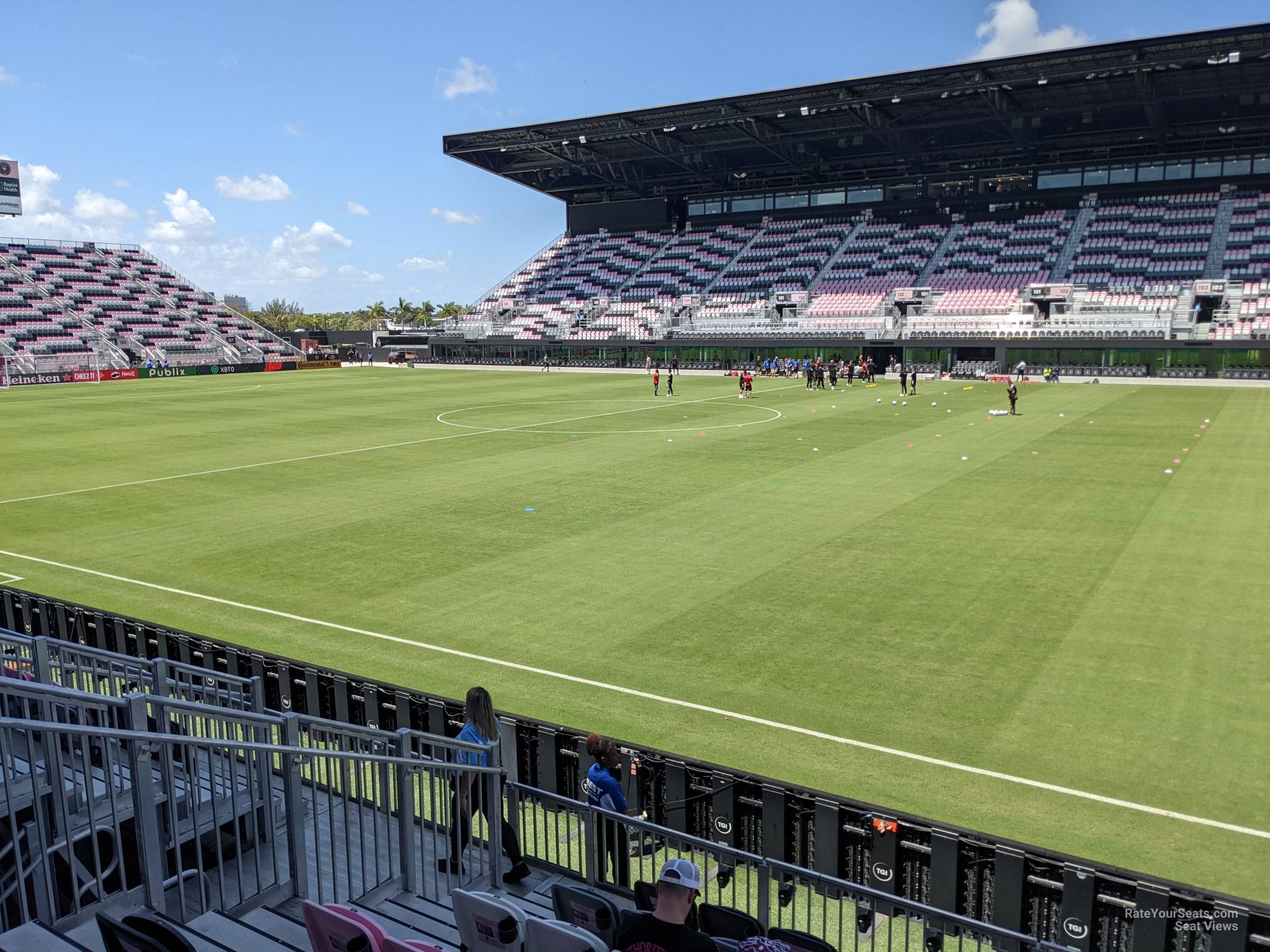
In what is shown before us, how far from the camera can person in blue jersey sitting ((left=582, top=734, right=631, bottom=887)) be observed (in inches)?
282

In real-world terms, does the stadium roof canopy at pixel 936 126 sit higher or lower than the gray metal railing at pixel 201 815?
higher

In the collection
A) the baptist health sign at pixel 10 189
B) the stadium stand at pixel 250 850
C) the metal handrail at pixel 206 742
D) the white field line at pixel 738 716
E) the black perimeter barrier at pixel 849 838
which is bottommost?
the white field line at pixel 738 716

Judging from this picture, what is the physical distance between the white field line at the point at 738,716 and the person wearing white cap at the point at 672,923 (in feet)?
19.0

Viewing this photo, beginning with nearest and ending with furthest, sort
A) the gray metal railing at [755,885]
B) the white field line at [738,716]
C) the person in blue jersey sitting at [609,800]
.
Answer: the gray metal railing at [755,885] → the person in blue jersey sitting at [609,800] → the white field line at [738,716]

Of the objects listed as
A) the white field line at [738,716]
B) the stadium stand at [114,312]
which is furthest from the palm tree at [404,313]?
the white field line at [738,716]

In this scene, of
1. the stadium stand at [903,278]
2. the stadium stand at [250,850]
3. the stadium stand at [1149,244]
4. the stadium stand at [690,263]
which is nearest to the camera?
the stadium stand at [250,850]

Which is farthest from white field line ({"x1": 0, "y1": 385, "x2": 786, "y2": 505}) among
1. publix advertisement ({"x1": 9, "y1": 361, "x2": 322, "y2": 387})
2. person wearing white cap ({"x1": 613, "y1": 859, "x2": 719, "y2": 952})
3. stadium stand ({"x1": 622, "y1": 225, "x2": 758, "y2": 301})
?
stadium stand ({"x1": 622, "y1": 225, "x2": 758, "y2": 301})

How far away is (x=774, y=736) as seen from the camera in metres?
10.4

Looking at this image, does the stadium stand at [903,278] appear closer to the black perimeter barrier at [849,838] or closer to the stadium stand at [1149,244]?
the stadium stand at [1149,244]

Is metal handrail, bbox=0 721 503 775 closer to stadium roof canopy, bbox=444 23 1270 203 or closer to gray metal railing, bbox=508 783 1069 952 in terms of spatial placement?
gray metal railing, bbox=508 783 1069 952

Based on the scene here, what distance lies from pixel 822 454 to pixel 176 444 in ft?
76.7

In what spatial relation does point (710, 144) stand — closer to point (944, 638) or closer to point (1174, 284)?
point (1174, 284)

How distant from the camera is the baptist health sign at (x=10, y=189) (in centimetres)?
7762

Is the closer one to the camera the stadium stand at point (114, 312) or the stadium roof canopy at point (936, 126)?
the stadium roof canopy at point (936, 126)
